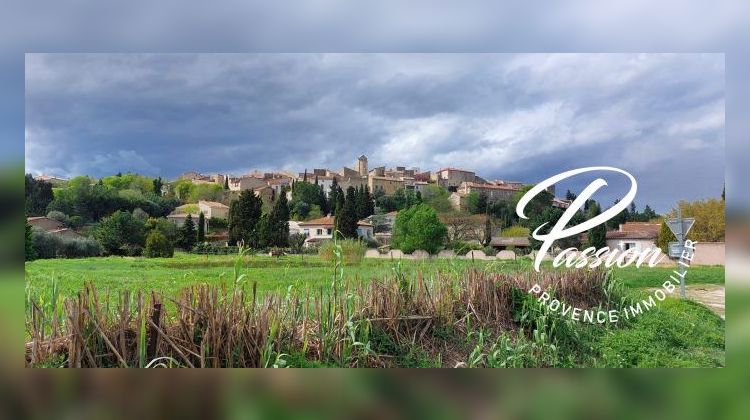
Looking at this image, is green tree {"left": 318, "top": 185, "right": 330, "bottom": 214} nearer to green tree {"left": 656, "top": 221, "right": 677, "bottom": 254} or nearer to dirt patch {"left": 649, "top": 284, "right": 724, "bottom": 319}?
green tree {"left": 656, "top": 221, "right": 677, "bottom": 254}

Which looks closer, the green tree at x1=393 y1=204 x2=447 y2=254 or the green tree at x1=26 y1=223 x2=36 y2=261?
the green tree at x1=26 y1=223 x2=36 y2=261

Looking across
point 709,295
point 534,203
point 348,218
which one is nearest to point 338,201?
point 348,218

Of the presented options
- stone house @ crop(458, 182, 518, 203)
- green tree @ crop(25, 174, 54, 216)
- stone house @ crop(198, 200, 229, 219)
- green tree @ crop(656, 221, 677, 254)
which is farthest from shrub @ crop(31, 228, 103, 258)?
green tree @ crop(656, 221, 677, 254)

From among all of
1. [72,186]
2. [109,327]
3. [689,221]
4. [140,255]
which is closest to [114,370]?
[109,327]

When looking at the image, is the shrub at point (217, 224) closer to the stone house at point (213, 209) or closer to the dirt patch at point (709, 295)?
the stone house at point (213, 209)

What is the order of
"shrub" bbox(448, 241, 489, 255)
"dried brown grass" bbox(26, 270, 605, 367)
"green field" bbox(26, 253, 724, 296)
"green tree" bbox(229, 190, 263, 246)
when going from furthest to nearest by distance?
"shrub" bbox(448, 241, 489, 255)
"green tree" bbox(229, 190, 263, 246)
"green field" bbox(26, 253, 724, 296)
"dried brown grass" bbox(26, 270, 605, 367)

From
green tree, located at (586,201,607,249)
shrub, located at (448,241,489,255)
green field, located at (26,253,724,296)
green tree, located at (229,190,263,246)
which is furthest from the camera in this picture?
shrub, located at (448,241,489,255)
